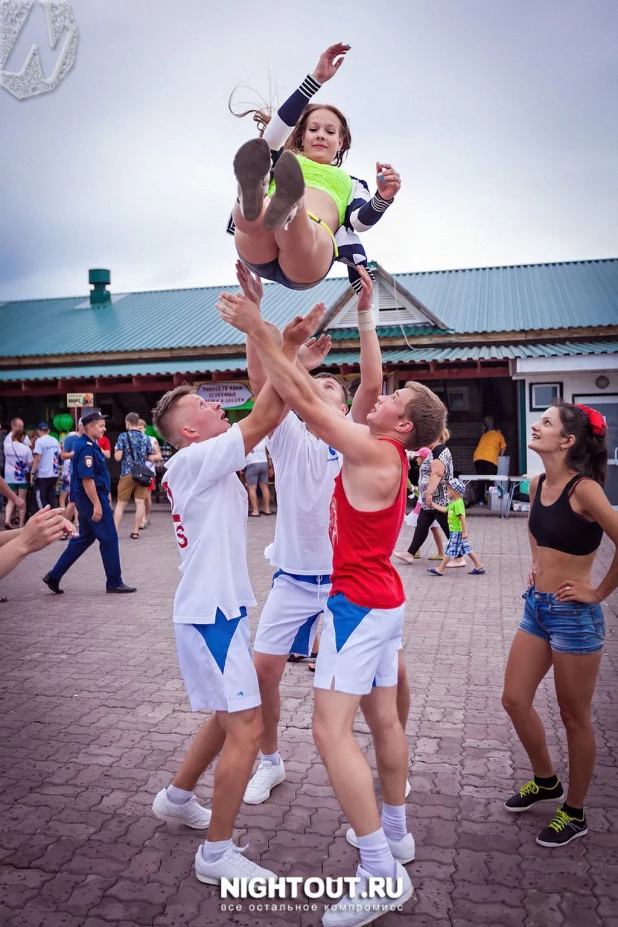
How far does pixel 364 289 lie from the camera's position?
3910 mm

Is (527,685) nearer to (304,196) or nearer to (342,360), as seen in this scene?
(304,196)

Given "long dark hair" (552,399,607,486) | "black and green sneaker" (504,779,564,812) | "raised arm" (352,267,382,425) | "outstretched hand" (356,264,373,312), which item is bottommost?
"black and green sneaker" (504,779,564,812)

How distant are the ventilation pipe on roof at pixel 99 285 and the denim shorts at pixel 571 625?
24.5 metres

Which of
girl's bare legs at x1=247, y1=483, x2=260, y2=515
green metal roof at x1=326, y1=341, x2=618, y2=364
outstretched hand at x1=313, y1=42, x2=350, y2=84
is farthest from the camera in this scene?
green metal roof at x1=326, y1=341, x2=618, y2=364

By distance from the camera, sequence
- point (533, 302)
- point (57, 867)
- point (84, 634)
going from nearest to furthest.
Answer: point (57, 867) < point (84, 634) < point (533, 302)

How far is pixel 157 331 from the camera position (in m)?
21.4

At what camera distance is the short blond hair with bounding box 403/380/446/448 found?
10.6 feet

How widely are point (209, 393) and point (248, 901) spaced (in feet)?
51.7

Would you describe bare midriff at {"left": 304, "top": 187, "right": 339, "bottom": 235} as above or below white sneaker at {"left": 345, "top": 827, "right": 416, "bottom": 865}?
above

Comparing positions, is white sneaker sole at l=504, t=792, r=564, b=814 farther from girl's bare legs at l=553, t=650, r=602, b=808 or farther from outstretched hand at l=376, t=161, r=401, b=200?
outstretched hand at l=376, t=161, r=401, b=200

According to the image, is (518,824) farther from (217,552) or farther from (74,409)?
(74,409)

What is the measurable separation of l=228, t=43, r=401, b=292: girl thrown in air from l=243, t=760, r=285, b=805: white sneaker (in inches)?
102

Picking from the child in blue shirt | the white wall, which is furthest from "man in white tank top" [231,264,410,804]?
the white wall

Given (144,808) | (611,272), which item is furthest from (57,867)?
(611,272)
